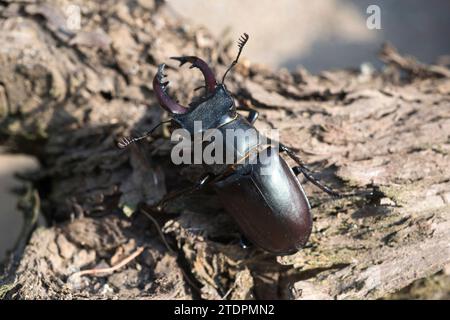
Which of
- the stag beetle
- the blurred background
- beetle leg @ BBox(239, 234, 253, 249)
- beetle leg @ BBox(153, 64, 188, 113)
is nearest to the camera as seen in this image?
the stag beetle

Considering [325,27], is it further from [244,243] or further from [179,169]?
[244,243]

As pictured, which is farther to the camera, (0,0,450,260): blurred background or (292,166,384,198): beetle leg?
(0,0,450,260): blurred background

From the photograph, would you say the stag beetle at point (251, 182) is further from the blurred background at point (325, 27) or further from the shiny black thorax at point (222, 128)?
the blurred background at point (325, 27)

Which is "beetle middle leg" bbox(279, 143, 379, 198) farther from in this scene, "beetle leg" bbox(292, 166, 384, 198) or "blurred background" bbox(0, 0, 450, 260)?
"blurred background" bbox(0, 0, 450, 260)

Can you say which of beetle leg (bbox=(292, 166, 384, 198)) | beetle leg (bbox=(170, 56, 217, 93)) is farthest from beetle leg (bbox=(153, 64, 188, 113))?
beetle leg (bbox=(292, 166, 384, 198))

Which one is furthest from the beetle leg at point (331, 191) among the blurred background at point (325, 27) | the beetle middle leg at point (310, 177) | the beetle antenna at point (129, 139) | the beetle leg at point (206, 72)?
the blurred background at point (325, 27)

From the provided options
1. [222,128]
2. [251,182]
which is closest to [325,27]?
[222,128]
